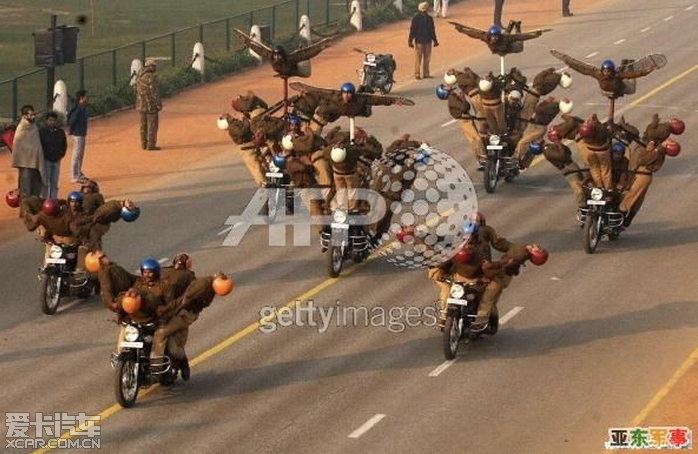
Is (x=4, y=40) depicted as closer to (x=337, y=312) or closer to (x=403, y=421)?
(x=337, y=312)

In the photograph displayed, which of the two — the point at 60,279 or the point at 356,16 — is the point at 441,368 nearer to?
the point at 60,279

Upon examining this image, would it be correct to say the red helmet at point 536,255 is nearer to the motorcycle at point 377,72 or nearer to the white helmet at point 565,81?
the white helmet at point 565,81

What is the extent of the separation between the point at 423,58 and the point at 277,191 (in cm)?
1665

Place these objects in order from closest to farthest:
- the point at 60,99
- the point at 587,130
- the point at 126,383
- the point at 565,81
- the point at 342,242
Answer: the point at 126,383 → the point at 342,242 → the point at 587,130 → the point at 565,81 → the point at 60,99

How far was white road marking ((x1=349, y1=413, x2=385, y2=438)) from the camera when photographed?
21328 mm

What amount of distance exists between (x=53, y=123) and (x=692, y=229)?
11.7 metres

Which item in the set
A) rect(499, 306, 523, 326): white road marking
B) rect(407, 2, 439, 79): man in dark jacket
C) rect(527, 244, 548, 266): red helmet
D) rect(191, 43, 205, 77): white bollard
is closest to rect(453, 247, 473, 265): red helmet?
rect(527, 244, 548, 266): red helmet

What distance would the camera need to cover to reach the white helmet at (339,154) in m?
27.8

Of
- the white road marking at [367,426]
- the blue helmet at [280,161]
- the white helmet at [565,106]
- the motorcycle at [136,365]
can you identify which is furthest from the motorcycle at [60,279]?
the white helmet at [565,106]

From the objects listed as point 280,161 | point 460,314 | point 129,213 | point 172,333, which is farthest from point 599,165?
point 172,333

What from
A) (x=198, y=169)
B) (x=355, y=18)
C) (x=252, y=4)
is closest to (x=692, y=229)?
(x=198, y=169)

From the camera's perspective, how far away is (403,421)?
71.4 ft

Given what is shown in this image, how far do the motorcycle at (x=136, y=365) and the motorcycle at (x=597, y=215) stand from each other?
30.6ft

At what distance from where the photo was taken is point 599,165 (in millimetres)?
29828
